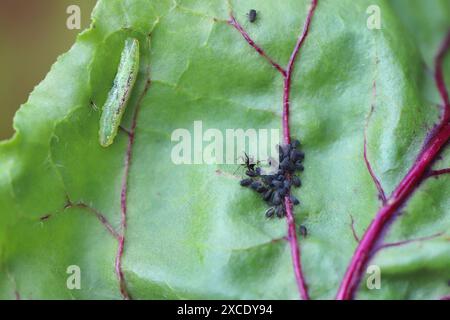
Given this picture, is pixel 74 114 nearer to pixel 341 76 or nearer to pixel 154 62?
pixel 154 62

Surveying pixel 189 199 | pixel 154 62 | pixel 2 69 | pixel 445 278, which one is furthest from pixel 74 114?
pixel 445 278

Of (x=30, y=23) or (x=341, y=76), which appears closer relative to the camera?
(x=341, y=76)

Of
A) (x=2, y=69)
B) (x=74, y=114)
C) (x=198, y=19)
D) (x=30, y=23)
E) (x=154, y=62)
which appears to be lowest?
(x=74, y=114)

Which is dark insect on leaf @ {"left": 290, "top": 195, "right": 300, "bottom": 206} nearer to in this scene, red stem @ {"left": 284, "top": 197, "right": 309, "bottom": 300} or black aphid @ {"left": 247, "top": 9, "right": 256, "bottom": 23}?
red stem @ {"left": 284, "top": 197, "right": 309, "bottom": 300}

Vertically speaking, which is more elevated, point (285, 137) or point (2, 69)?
point (2, 69)

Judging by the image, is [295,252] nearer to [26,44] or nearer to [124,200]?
[124,200]
